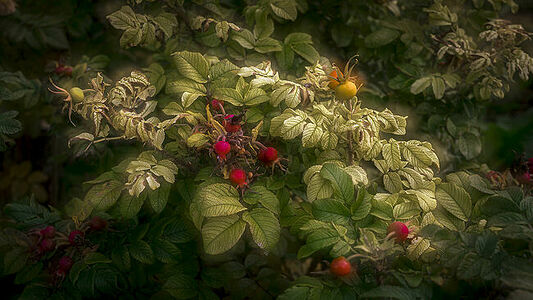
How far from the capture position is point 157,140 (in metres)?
0.94

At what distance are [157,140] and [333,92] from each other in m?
0.41

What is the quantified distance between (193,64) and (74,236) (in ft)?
1.65

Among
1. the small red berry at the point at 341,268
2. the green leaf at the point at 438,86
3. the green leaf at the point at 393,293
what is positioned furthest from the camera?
the green leaf at the point at 438,86

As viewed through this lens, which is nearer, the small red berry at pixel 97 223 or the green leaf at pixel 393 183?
the green leaf at pixel 393 183

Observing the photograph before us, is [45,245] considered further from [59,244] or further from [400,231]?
[400,231]

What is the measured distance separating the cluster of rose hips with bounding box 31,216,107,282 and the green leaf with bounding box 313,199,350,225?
0.57 meters

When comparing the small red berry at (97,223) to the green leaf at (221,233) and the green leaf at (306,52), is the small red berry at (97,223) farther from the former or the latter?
the green leaf at (306,52)

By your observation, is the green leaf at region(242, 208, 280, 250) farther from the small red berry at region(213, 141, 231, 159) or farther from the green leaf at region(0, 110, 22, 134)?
the green leaf at region(0, 110, 22, 134)

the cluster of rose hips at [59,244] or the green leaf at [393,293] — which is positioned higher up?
the green leaf at [393,293]

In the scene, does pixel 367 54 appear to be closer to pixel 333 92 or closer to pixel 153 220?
pixel 333 92

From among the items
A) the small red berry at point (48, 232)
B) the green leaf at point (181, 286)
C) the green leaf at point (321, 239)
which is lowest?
the green leaf at point (181, 286)

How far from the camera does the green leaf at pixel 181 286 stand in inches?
43.8

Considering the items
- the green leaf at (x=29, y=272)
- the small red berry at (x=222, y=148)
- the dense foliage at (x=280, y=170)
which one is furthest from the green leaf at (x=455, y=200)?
the green leaf at (x=29, y=272)

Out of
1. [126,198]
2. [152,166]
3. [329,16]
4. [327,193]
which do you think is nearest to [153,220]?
[126,198]
